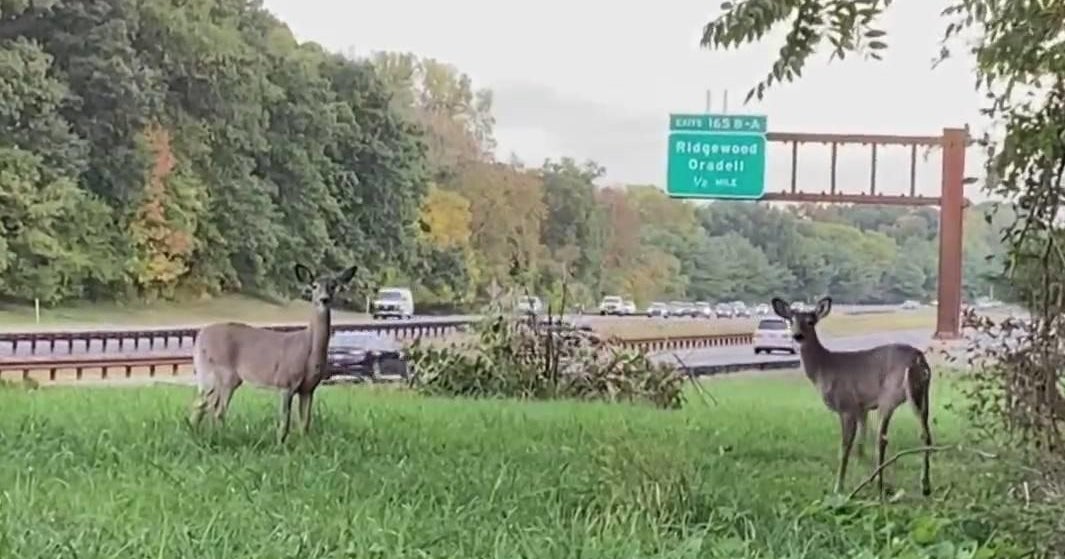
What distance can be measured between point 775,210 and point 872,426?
1.08 meters

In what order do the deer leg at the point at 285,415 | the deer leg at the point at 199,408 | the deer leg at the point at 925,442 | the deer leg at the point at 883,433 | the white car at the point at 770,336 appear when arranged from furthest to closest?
the white car at the point at 770,336, the deer leg at the point at 199,408, the deer leg at the point at 285,415, the deer leg at the point at 883,433, the deer leg at the point at 925,442

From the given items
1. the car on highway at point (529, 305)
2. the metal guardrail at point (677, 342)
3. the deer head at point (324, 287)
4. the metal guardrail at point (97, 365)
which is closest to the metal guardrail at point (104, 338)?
the metal guardrail at point (97, 365)

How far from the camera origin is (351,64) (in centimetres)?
523

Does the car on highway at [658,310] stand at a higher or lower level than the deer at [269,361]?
higher

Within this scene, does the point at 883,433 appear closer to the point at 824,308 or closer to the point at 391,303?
the point at 824,308

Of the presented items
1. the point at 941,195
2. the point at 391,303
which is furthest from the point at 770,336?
the point at 391,303

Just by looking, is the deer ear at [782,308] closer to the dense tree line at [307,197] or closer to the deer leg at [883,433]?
the deer leg at [883,433]

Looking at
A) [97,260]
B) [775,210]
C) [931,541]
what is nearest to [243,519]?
[931,541]

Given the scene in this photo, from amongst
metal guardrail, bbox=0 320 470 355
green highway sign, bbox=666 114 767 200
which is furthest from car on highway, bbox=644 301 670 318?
metal guardrail, bbox=0 320 470 355

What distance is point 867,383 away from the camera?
394 centimetres

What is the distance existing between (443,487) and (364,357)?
213 centimetres

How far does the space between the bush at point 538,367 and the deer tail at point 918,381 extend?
1.59 meters

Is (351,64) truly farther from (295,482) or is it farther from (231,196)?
(295,482)

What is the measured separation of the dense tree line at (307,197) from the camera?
479cm
